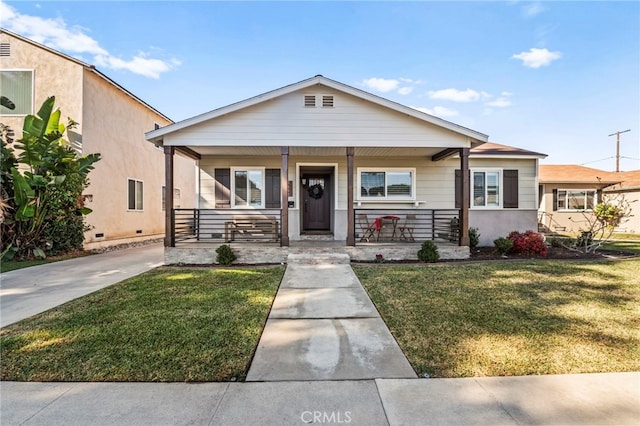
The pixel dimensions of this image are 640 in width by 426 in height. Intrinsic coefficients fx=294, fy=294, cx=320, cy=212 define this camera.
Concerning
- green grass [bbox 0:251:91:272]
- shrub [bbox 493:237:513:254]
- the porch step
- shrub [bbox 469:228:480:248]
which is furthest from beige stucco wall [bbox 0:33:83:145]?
shrub [bbox 493:237:513:254]

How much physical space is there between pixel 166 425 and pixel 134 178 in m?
13.3

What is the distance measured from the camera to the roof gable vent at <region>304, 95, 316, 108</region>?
8.41 meters

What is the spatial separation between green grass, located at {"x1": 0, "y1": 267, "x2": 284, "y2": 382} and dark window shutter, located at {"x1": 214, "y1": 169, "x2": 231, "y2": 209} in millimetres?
4936

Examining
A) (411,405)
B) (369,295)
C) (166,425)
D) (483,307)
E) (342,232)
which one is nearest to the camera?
(166,425)

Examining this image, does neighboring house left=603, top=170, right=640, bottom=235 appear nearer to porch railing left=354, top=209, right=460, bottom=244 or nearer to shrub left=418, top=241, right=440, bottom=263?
porch railing left=354, top=209, right=460, bottom=244

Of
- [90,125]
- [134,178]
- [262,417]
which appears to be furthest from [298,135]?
[134,178]

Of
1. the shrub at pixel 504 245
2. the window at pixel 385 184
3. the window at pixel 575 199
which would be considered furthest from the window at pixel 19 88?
the window at pixel 575 199

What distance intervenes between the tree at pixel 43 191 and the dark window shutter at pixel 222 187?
3.65m

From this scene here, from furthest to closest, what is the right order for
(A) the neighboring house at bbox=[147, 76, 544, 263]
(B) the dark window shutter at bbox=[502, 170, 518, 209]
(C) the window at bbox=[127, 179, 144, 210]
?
(C) the window at bbox=[127, 179, 144, 210] < (B) the dark window shutter at bbox=[502, 170, 518, 209] < (A) the neighboring house at bbox=[147, 76, 544, 263]

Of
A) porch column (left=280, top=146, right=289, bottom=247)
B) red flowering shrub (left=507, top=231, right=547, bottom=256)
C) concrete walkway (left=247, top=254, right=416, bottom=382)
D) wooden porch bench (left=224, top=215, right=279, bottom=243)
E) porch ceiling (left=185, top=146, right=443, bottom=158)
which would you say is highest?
porch ceiling (left=185, top=146, right=443, bottom=158)

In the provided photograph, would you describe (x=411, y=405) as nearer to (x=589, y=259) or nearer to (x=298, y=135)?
(x=298, y=135)

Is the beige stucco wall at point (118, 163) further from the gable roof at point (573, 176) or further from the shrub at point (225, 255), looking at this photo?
the gable roof at point (573, 176)

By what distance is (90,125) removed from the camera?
1052cm

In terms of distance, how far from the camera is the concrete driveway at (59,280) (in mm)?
4863
